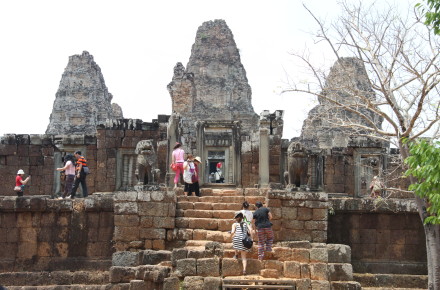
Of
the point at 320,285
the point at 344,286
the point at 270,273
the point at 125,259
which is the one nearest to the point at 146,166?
the point at 125,259

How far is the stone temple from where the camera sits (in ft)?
32.7

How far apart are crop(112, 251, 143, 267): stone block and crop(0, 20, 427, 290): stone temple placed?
0.02 meters

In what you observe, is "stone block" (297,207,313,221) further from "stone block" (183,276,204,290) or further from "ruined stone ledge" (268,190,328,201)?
"stone block" (183,276,204,290)

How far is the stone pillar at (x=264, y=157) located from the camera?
1458 centimetres

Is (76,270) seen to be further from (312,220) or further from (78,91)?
(78,91)

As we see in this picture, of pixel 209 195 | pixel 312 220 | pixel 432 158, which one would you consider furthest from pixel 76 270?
pixel 432 158

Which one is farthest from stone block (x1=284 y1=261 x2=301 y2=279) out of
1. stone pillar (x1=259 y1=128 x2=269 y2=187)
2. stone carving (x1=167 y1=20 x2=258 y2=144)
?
stone carving (x1=167 y1=20 x2=258 y2=144)

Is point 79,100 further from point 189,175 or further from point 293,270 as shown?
point 293,270

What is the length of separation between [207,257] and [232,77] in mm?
31468

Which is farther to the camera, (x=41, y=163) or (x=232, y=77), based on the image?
(x=232, y=77)

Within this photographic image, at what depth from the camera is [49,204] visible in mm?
12289

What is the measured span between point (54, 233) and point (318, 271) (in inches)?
226

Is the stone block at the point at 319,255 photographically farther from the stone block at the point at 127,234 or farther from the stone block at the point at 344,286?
the stone block at the point at 127,234

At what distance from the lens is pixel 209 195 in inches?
522
